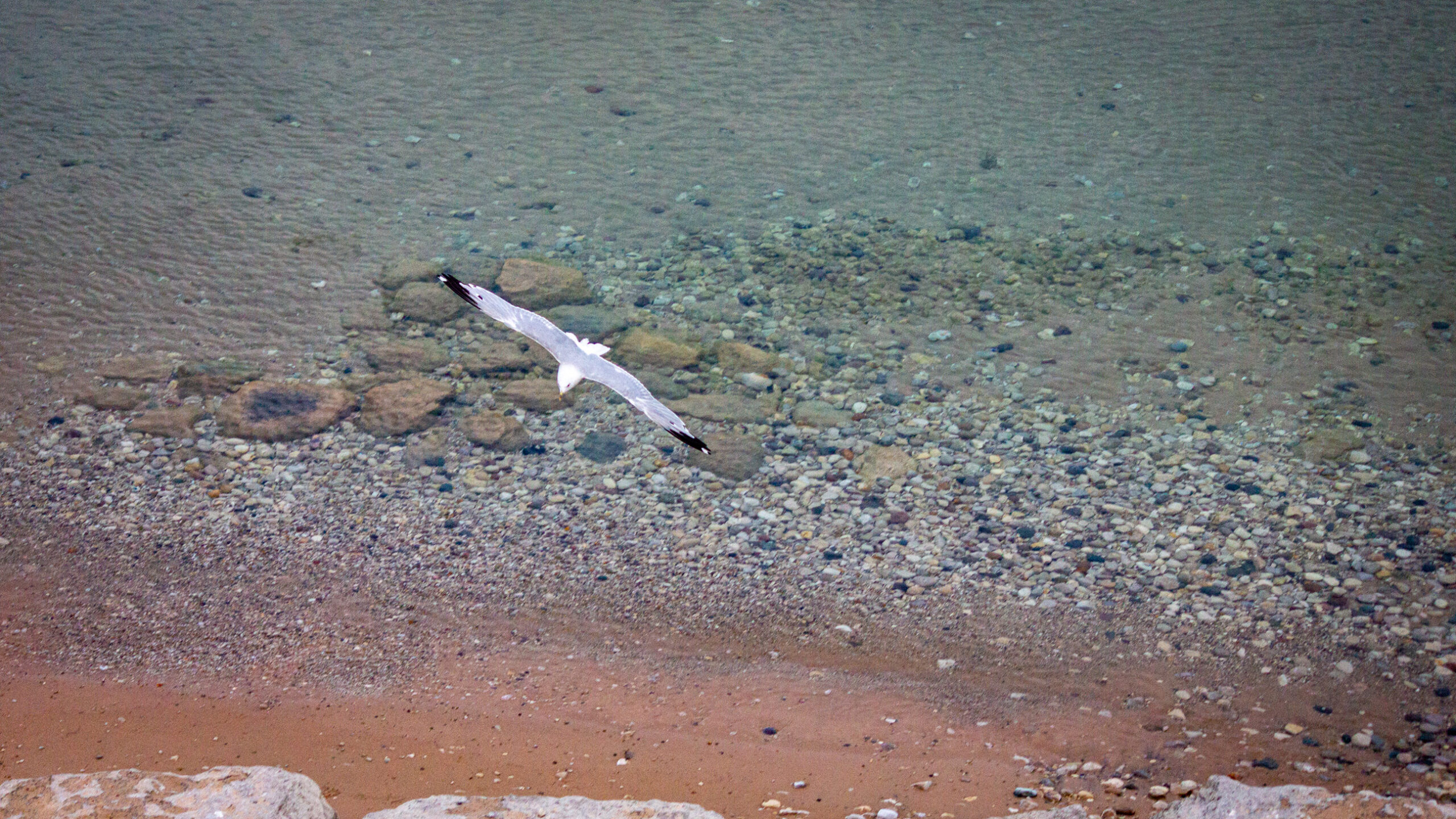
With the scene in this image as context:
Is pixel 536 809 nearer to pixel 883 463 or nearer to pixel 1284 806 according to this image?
pixel 1284 806

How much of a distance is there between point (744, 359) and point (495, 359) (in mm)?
1408

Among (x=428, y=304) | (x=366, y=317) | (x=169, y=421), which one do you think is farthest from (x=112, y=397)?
(x=428, y=304)

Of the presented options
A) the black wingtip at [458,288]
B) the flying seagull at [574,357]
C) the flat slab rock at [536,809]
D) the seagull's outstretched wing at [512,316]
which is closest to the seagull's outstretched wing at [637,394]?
the flying seagull at [574,357]

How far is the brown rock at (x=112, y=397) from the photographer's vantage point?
19.2ft

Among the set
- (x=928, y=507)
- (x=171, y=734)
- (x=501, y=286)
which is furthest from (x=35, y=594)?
(x=928, y=507)

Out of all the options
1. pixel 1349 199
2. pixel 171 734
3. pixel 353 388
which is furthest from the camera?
pixel 1349 199

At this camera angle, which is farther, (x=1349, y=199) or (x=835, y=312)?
(x=1349, y=199)

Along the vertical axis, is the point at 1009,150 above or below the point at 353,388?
above

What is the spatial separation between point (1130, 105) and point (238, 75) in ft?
22.9

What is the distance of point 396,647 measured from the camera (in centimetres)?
454

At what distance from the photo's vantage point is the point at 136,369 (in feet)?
20.0

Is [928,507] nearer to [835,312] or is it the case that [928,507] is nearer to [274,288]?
[835,312]

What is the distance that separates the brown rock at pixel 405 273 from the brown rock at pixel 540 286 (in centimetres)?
42

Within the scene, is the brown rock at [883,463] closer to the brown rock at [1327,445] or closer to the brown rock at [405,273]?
the brown rock at [1327,445]
